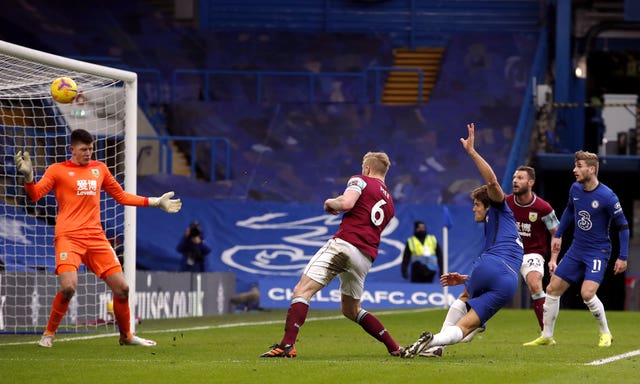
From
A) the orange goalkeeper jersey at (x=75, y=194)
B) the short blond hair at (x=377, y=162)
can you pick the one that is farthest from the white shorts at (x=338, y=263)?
the orange goalkeeper jersey at (x=75, y=194)

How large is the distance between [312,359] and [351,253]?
99 cm

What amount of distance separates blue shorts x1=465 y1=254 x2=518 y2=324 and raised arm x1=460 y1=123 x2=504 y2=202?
58 centimetres

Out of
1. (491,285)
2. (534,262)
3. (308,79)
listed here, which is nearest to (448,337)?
(491,285)

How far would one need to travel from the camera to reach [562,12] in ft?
112

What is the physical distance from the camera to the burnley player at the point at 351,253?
11.7 metres

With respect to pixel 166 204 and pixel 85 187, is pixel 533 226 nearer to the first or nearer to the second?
pixel 166 204

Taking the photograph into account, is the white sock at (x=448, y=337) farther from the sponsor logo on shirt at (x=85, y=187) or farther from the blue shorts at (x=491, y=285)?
the sponsor logo on shirt at (x=85, y=187)

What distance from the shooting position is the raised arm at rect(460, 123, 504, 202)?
1138cm

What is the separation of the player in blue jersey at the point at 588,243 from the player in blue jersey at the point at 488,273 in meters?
2.67

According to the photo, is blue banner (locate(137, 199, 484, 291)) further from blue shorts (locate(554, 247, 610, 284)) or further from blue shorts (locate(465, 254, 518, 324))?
blue shorts (locate(465, 254, 518, 324))

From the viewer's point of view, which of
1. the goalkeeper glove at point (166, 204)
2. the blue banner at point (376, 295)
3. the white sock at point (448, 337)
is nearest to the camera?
the white sock at point (448, 337)

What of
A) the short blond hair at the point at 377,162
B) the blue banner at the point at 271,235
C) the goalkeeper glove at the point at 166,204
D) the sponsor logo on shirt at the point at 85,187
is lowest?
the blue banner at the point at 271,235

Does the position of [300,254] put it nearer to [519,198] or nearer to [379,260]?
[379,260]

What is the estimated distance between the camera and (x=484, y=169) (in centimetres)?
1141
